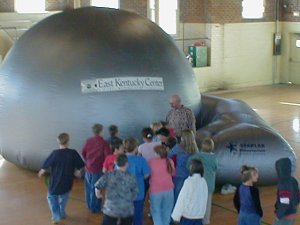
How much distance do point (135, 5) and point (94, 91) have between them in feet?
37.2

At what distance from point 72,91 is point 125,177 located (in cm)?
377

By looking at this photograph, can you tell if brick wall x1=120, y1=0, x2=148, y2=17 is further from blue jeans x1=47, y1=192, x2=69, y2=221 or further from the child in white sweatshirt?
the child in white sweatshirt

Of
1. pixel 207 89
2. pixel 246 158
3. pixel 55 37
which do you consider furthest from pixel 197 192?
pixel 207 89

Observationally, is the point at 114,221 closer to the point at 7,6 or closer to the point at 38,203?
the point at 38,203

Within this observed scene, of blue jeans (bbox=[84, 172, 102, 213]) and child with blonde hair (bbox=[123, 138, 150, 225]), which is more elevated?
child with blonde hair (bbox=[123, 138, 150, 225])

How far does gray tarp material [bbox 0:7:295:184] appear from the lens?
363 inches

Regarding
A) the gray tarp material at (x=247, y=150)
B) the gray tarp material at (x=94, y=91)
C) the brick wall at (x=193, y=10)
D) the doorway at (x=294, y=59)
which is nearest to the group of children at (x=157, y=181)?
the gray tarp material at (x=247, y=150)

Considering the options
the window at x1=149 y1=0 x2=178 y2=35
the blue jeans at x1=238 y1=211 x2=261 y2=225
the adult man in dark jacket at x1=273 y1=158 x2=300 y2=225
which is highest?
the window at x1=149 y1=0 x2=178 y2=35

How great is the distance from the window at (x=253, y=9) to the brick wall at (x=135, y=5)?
4.33m

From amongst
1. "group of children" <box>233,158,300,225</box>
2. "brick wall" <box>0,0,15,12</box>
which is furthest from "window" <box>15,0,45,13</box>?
"group of children" <box>233,158,300,225</box>

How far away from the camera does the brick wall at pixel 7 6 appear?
17656 millimetres

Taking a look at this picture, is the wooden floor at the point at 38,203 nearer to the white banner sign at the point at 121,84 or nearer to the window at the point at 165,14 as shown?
the white banner sign at the point at 121,84

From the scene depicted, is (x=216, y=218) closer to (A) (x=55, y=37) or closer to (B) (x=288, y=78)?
(A) (x=55, y=37)

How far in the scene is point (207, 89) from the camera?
21188 millimetres
